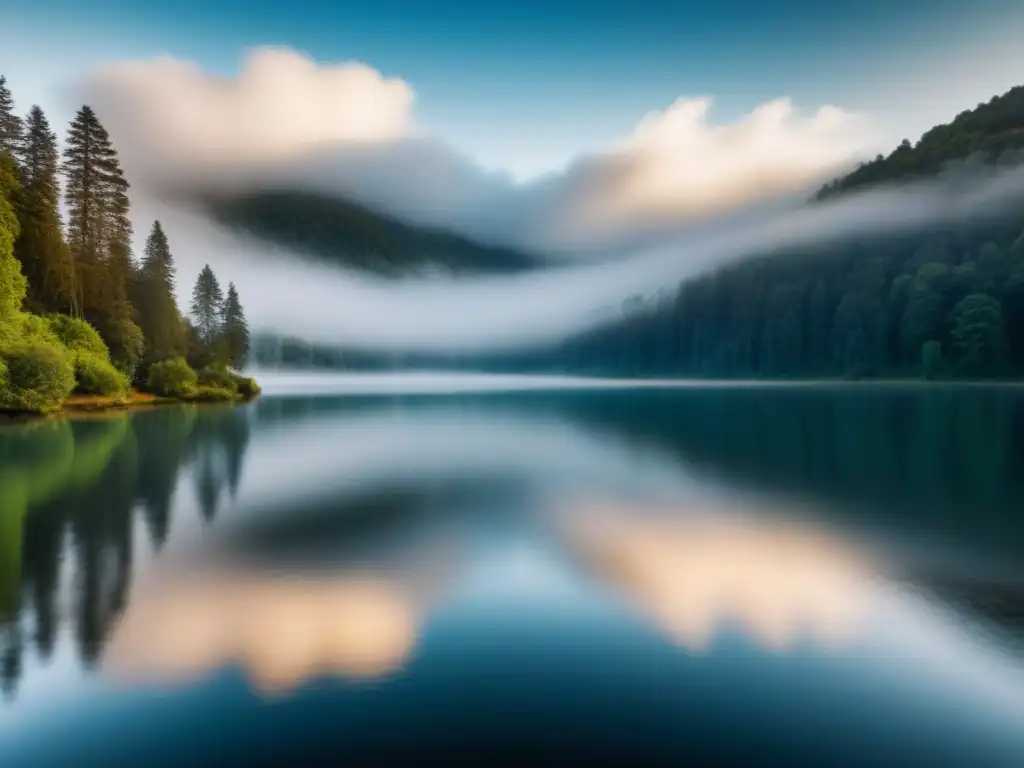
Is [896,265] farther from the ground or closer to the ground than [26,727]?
farther from the ground

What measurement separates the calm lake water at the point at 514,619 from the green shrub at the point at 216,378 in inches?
2101

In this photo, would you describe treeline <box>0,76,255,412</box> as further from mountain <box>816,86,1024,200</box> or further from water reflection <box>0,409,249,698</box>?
mountain <box>816,86,1024,200</box>

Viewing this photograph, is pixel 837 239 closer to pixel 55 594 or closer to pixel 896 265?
pixel 896 265

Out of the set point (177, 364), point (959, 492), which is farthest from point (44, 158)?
point (959, 492)

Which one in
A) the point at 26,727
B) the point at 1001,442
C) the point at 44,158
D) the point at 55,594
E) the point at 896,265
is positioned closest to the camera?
the point at 26,727

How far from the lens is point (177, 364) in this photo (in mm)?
65188

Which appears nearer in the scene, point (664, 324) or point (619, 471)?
point (619, 471)

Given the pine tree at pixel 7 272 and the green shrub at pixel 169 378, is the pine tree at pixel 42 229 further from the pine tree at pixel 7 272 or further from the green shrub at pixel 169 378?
the green shrub at pixel 169 378

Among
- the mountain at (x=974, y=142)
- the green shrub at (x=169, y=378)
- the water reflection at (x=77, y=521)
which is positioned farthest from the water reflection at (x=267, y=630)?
the mountain at (x=974, y=142)

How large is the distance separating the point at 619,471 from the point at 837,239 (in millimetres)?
175959

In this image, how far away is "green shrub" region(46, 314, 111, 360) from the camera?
50.6 meters

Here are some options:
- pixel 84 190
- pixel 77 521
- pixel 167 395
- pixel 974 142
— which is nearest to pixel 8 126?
pixel 84 190

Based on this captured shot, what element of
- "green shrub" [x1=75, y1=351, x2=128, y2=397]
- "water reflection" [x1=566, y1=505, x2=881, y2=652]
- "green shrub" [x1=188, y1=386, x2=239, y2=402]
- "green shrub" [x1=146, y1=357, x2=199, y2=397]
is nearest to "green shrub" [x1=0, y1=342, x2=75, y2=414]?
"green shrub" [x1=75, y1=351, x2=128, y2=397]

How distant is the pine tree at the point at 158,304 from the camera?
6706cm
